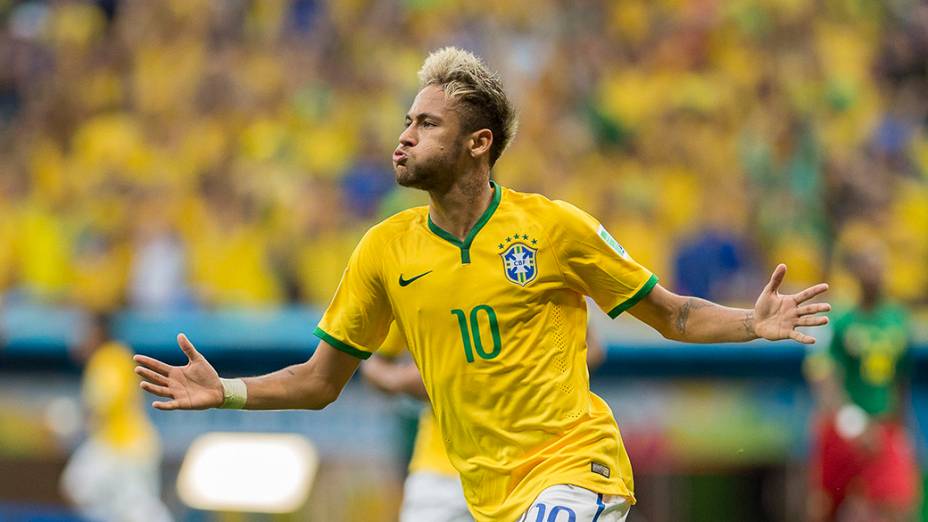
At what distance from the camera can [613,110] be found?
46.6 feet

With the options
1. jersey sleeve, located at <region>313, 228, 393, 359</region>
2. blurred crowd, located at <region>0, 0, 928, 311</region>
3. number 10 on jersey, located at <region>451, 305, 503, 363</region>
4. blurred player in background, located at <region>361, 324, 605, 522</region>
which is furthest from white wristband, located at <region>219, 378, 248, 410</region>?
blurred crowd, located at <region>0, 0, 928, 311</region>

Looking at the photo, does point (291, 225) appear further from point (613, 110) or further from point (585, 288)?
point (585, 288)

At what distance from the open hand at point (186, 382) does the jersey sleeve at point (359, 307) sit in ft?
1.36

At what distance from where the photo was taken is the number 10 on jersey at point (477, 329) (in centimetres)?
501

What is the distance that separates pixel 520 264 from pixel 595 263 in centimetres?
26

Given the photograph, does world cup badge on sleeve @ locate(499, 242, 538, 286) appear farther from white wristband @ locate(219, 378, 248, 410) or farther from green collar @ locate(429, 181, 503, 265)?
white wristband @ locate(219, 378, 248, 410)

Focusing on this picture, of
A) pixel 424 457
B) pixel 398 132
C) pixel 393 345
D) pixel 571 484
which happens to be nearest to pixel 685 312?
pixel 571 484

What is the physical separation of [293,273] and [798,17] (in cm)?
580

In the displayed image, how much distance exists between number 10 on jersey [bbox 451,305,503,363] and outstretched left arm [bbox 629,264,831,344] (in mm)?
530

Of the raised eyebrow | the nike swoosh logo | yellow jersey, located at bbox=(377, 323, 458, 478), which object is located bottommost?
yellow jersey, located at bbox=(377, 323, 458, 478)

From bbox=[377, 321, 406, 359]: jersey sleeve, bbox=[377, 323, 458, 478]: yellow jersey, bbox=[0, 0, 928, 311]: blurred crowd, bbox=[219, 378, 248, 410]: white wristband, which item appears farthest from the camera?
bbox=[0, 0, 928, 311]: blurred crowd

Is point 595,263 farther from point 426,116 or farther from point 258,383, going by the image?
point 258,383

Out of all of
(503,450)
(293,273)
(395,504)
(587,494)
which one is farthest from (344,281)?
(293,273)

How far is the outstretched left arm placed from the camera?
4883 mm
